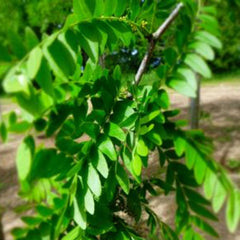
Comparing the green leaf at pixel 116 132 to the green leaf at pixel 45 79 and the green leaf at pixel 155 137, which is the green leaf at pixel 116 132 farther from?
the green leaf at pixel 45 79

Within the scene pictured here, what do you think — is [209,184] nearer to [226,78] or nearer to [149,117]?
[149,117]

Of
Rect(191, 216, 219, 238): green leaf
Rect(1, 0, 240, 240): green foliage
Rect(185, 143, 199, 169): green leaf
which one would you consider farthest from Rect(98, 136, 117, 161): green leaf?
Rect(191, 216, 219, 238): green leaf

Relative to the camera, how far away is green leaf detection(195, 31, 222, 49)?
474 millimetres

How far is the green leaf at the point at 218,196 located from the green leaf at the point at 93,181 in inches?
6.1

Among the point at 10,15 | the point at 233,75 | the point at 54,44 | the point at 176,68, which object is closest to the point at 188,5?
the point at 176,68

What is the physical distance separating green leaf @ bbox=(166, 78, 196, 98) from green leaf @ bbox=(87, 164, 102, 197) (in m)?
0.16

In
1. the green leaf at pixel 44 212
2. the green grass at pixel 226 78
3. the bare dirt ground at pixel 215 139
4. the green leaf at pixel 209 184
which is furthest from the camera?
the green grass at pixel 226 78

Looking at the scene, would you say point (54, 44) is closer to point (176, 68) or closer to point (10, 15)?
point (176, 68)

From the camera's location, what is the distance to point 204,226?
62cm

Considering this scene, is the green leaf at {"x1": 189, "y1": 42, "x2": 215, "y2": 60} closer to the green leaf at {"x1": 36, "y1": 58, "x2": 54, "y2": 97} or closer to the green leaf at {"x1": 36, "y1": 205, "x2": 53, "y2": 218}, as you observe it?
the green leaf at {"x1": 36, "y1": 58, "x2": 54, "y2": 97}

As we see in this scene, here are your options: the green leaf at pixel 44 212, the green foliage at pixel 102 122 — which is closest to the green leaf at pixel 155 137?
the green foliage at pixel 102 122

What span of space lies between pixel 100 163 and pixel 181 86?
16cm

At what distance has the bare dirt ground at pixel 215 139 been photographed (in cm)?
384

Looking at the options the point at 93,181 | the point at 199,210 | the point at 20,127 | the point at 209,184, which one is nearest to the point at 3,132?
the point at 20,127
